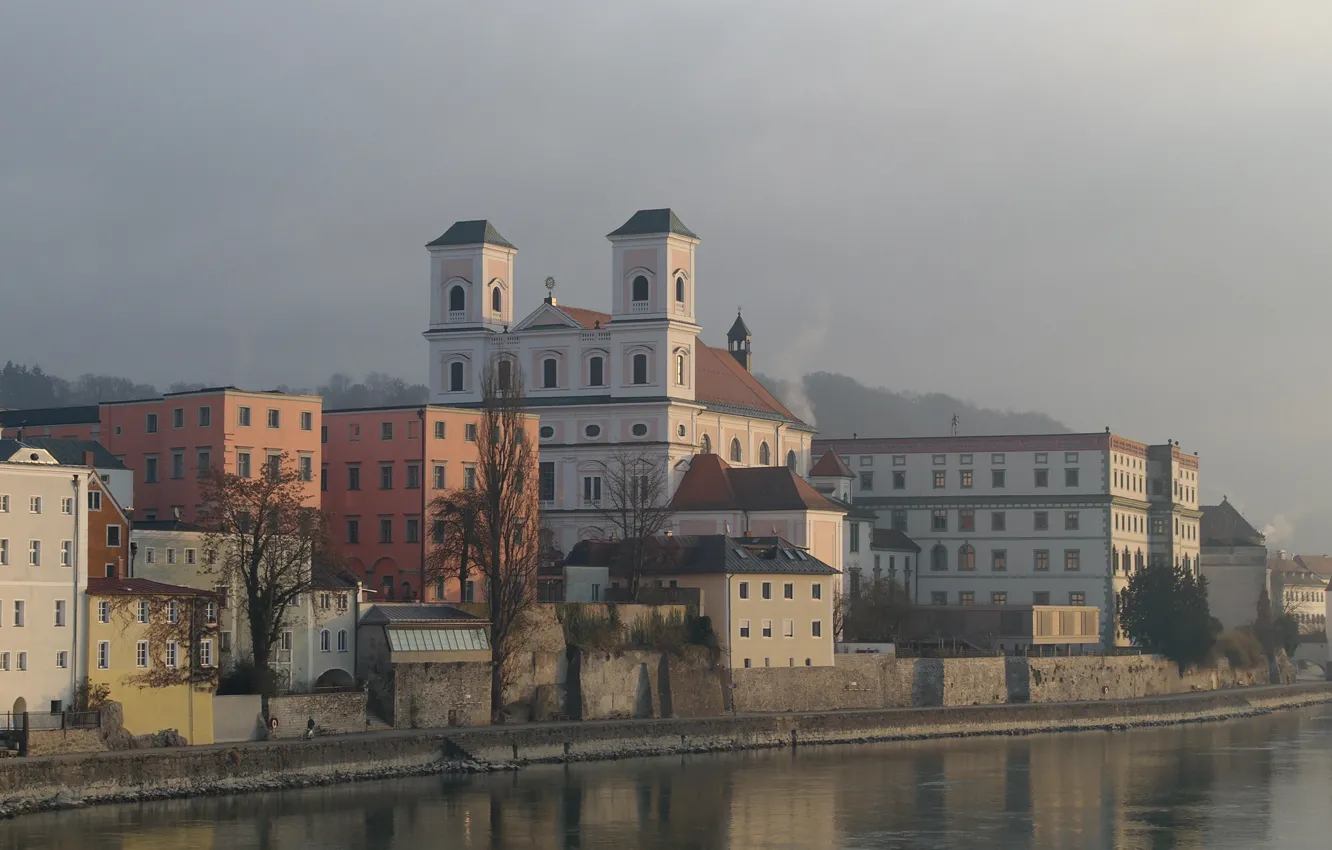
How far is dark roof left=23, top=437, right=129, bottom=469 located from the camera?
2388 inches

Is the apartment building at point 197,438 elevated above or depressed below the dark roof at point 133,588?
above

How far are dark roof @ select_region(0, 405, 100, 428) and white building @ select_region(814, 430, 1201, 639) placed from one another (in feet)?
168

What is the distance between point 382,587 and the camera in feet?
235

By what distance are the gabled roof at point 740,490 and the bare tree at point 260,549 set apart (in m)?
31.7

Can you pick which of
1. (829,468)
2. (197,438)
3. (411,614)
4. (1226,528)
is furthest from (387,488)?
(1226,528)

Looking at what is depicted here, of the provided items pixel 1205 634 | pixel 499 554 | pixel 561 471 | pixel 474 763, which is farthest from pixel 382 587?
pixel 1205 634

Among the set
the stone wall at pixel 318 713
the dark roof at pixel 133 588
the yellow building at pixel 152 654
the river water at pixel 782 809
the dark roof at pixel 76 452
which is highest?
the dark roof at pixel 76 452

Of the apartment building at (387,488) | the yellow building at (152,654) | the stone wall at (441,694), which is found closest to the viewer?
the yellow building at (152,654)

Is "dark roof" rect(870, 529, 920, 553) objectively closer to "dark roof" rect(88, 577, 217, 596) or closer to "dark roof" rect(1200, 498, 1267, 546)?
"dark roof" rect(1200, 498, 1267, 546)

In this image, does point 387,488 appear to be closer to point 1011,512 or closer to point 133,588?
point 133,588

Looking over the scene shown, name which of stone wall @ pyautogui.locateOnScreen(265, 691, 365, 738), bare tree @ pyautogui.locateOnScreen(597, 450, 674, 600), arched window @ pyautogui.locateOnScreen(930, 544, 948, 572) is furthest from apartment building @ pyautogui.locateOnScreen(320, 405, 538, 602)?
arched window @ pyautogui.locateOnScreen(930, 544, 948, 572)

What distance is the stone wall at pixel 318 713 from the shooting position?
183ft

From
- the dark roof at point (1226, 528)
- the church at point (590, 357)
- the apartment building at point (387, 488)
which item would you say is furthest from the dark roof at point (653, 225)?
the dark roof at point (1226, 528)

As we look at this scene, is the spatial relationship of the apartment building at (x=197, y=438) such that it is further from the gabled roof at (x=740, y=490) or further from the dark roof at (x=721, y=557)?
the gabled roof at (x=740, y=490)
